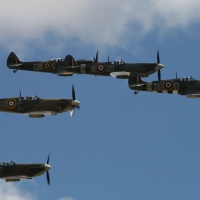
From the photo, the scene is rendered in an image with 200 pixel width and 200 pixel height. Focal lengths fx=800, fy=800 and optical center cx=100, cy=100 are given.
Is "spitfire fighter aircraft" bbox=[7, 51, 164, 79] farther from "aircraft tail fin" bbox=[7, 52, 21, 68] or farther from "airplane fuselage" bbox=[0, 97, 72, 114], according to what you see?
"airplane fuselage" bbox=[0, 97, 72, 114]

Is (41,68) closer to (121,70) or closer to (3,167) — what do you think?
(121,70)

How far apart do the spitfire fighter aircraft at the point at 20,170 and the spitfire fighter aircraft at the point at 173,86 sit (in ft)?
41.8

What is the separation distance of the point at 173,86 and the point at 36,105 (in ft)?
47.4

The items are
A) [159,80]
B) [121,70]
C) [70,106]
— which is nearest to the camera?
[70,106]

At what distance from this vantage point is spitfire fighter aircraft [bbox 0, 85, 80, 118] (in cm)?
7881

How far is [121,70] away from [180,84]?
29.4 ft

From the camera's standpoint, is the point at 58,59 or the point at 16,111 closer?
the point at 16,111

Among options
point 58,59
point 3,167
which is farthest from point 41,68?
point 3,167

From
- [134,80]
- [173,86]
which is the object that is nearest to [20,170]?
[134,80]

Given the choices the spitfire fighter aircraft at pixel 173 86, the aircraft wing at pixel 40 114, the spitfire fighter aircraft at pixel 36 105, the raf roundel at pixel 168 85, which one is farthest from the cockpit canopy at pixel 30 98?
the raf roundel at pixel 168 85

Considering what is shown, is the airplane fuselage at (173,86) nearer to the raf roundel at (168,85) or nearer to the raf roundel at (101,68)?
the raf roundel at (168,85)

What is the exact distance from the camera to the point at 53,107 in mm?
79250

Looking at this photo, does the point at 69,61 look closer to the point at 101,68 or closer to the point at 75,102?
the point at 101,68

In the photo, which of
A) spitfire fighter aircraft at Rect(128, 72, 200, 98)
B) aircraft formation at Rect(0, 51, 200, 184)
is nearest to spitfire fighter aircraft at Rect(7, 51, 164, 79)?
aircraft formation at Rect(0, 51, 200, 184)
